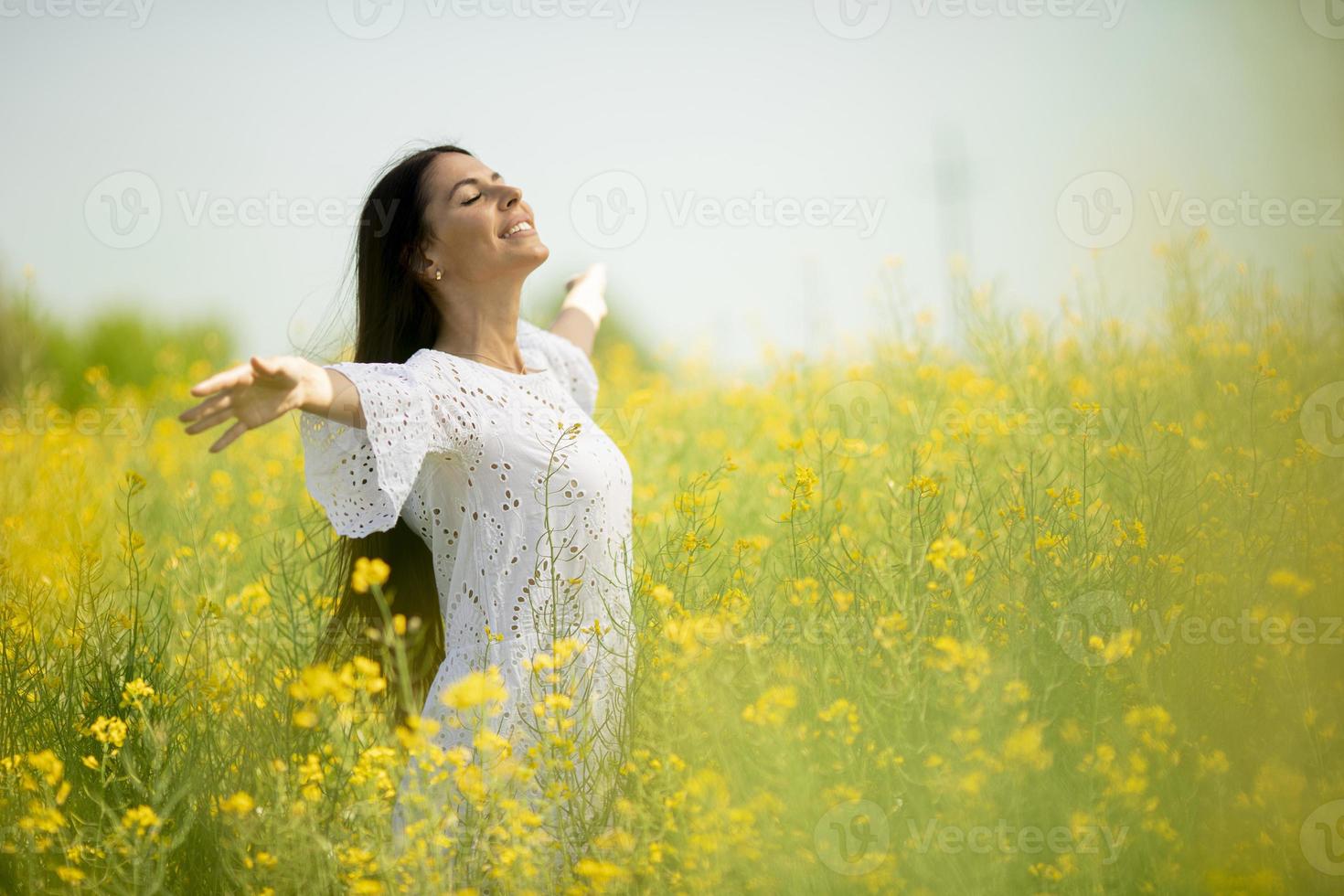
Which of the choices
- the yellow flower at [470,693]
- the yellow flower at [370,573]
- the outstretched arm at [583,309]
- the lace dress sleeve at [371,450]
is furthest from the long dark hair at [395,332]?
the yellow flower at [470,693]

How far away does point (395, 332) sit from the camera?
2.50 meters

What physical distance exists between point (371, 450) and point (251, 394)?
285 millimetres

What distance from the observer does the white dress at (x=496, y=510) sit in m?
2.03

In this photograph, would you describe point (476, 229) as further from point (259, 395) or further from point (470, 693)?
point (470, 693)

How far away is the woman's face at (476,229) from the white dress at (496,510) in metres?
0.24

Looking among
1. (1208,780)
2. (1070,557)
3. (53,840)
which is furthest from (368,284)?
(1208,780)

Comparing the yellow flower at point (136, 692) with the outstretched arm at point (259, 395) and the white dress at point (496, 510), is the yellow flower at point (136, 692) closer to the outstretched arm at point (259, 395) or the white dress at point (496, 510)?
the white dress at point (496, 510)

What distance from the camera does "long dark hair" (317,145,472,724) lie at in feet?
8.13

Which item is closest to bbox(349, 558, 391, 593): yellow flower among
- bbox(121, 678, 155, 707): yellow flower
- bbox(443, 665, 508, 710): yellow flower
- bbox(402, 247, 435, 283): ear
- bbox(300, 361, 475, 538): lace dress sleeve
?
bbox(443, 665, 508, 710): yellow flower

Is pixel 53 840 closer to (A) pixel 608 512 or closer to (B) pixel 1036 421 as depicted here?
(A) pixel 608 512

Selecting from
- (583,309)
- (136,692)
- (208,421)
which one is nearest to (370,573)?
(208,421)

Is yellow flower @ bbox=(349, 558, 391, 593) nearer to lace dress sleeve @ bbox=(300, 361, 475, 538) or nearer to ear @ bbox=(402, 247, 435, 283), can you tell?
lace dress sleeve @ bbox=(300, 361, 475, 538)

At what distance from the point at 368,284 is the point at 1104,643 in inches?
71.0

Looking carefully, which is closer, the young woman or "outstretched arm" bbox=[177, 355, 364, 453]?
"outstretched arm" bbox=[177, 355, 364, 453]
